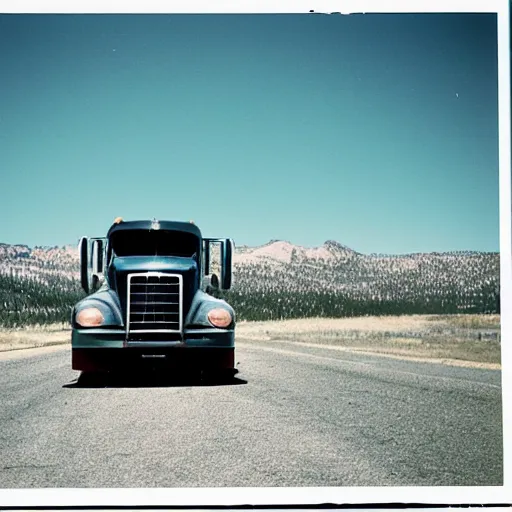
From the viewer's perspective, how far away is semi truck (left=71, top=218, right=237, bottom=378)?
27.0 ft

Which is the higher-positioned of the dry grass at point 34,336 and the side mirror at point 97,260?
the side mirror at point 97,260

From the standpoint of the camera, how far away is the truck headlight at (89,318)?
8.23 m

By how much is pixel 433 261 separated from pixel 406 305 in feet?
3.44

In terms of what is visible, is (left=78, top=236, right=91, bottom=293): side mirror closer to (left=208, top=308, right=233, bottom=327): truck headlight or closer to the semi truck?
A: the semi truck

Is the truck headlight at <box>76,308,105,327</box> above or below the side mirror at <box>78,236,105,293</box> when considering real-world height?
below

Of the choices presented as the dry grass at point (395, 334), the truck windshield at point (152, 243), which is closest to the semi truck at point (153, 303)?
the truck windshield at point (152, 243)

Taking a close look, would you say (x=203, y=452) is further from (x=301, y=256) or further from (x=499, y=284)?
(x=499, y=284)

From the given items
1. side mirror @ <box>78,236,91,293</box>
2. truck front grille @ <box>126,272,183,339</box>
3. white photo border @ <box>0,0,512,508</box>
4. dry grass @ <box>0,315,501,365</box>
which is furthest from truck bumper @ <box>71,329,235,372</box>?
white photo border @ <box>0,0,512,508</box>

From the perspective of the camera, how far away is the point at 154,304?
871cm

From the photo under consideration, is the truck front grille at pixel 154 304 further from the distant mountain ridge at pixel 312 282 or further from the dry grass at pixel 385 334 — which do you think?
the dry grass at pixel 385 334

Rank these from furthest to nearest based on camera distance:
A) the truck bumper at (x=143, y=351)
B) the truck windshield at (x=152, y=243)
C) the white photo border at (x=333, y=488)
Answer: the truck windshield at (x=152, y=243) < the truck bumper at (x=143, y=351) < the white photo border at (x=333, y=488)

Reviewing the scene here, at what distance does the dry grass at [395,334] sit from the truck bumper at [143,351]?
2.04 feet

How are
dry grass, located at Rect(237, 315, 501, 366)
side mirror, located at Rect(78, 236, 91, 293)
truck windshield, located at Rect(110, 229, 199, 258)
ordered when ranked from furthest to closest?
dry grass, located at Rect(237, 315, 501, 366)
truck windshield, located at Rect(110, 229, 199, 258)
side mirror, located at Rect(78, 236, 91, 293)

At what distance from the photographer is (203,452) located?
24.8 feet
